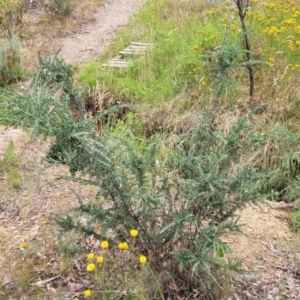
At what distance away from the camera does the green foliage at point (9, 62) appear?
717cm

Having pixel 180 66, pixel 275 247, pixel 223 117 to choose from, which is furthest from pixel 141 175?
pixel 180 66

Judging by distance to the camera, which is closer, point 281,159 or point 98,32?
point 281,159

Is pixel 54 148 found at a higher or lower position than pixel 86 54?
higher

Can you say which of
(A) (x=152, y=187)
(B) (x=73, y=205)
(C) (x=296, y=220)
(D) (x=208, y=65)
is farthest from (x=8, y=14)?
(A) (x=152, y=187)

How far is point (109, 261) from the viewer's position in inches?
117

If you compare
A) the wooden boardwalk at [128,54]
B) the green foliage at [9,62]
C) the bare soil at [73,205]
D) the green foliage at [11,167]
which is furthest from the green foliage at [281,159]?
the green foliage at [9,62]

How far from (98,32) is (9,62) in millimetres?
2696

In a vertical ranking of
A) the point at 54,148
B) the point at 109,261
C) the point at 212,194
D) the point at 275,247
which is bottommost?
the point at 275,247

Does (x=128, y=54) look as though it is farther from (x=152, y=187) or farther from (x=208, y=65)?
(x=152, y=187)

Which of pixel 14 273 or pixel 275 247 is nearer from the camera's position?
pixel 14 273

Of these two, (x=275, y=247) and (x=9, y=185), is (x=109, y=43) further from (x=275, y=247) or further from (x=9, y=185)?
(x=275, y=247)

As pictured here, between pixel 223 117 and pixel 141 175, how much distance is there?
3.14m

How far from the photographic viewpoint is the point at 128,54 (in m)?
7.56

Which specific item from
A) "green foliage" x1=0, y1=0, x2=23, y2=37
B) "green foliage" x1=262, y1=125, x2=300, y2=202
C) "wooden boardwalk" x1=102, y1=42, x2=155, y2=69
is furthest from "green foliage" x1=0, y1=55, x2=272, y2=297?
"green foliage" x1=0, y1=0, x2=23, y2=37
